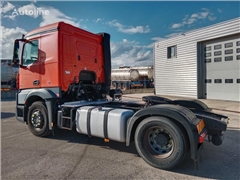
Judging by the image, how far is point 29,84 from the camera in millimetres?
5723

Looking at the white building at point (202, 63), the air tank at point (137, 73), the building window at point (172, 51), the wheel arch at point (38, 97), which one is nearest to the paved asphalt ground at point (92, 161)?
the wheel arch at point (38, 97)

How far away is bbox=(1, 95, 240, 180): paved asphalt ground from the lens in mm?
3248

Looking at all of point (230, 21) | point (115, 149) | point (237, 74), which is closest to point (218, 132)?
point (115, 149)

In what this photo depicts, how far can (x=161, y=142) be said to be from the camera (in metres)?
3.62

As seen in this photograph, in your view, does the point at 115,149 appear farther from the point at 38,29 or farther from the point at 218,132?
the point at 38,29

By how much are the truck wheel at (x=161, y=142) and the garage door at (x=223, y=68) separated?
1130 cm

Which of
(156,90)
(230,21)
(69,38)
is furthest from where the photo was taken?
(156,90)

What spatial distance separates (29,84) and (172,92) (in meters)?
13.6

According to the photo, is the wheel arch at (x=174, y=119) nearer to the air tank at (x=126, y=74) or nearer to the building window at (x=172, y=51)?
the building window at (x=172, y=51)

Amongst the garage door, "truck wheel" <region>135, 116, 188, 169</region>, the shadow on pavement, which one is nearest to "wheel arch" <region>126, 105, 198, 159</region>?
"truck wheel" <region>135, 116, 188, 169</region>

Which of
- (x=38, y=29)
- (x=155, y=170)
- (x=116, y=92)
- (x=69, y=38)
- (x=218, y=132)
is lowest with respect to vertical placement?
(x=155, y=170)

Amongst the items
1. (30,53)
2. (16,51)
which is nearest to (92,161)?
(30,53)

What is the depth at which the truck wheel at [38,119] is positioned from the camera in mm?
5344

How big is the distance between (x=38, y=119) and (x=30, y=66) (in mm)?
1653
